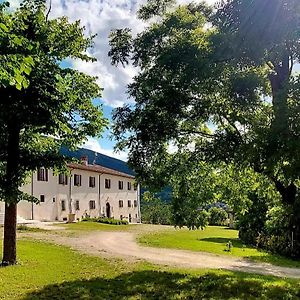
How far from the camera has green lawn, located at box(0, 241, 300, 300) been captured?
11.4 m

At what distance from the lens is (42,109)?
14625 mm

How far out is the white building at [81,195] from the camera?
152ft

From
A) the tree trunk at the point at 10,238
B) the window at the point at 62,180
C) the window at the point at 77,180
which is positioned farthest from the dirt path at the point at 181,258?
the window at the point at 77,180

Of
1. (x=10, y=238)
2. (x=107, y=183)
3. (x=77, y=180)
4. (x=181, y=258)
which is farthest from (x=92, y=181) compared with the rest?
(x=10, y=238)

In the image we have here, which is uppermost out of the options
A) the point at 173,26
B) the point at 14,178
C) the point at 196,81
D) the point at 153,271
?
the point at 173,26

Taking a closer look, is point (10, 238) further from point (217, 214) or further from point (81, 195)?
point (81, 195)

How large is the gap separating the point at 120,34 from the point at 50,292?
944 cm

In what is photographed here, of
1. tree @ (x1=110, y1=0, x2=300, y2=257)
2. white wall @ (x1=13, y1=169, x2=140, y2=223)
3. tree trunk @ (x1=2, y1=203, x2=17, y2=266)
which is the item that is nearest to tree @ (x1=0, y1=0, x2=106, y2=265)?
tree trunk @ (x1=2, y1=203, x2=17, y2=266)

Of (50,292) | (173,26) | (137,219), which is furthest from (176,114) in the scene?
(137,219)

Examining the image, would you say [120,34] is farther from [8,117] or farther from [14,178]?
[14,178]

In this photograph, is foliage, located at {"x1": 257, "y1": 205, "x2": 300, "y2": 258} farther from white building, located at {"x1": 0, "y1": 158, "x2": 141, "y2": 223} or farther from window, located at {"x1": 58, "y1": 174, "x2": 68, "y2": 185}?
window, located at {"x1": 58, "y1": 174, "x2": 68, "y2": 185}

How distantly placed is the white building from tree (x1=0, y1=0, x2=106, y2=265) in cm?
2212

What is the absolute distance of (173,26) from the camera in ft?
50.0

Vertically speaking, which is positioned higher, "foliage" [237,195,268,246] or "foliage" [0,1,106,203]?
"foliage" [0,1,106,203]
